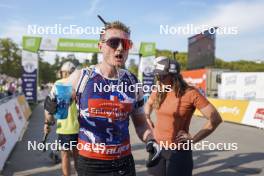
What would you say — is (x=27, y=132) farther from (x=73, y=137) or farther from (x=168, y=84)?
(x=168, y=84)

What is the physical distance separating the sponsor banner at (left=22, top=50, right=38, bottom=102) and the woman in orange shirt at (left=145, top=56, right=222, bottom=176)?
2338 cm

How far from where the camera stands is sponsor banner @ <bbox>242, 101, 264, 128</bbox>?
1585 centimetres

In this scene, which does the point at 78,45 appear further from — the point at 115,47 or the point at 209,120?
the point at 115,47

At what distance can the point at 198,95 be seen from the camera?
4043 mm

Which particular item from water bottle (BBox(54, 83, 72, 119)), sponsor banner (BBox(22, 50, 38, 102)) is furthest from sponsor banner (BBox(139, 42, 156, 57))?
water bottle (BBox(54, 83, 72, 119))

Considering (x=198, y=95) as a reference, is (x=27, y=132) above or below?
below

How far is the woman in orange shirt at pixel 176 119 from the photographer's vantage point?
3957mm

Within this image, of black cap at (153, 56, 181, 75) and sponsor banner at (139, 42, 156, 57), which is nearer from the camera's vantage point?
black cap at (153, 56, 181, 75)

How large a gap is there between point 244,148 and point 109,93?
29.1ft

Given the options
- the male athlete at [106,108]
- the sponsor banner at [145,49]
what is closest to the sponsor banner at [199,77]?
the sponsor banner at [145,49]

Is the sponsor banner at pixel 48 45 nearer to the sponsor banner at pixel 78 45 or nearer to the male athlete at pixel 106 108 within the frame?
the sponsor banner at pixel 78 45

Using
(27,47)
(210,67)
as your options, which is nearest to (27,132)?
(27,47)

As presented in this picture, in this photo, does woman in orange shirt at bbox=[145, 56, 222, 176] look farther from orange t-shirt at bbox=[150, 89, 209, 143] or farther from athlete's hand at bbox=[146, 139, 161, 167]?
athlete's hand at bbox=[146, 139, 161, 167]

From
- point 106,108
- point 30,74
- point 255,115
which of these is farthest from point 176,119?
point 30,74
